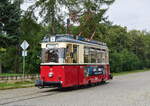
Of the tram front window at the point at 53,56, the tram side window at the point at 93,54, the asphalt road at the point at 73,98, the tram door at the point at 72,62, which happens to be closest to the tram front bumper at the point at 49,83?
the asphalt road at the point at 73,98

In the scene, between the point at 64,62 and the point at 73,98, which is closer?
the point at 73,98

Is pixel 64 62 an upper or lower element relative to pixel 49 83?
upper

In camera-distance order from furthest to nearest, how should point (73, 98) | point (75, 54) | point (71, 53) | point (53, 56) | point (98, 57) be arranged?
point (98, 57)
point (75, 54)
point (71, 53)
point (53, 56)
point (73, 98)

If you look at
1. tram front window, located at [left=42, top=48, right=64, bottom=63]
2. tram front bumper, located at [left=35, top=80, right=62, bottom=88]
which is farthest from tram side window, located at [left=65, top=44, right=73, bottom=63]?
tram front bumper, located at [left=35, top=80, right=62, bottom=88]

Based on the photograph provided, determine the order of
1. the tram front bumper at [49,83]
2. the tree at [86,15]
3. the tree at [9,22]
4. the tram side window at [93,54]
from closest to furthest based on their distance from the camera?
the tram front bumper at [49,83], the tram side window at [93,54], the tree at [86,15], the tree at [9,22]

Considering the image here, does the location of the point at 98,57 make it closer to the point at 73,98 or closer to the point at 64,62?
the point at 64,62

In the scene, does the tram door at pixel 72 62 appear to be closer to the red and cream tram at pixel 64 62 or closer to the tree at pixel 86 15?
the red and cream tram at pixel 64 62

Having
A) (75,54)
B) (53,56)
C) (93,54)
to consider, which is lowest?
(53,56)

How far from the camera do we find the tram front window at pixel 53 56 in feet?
56.8

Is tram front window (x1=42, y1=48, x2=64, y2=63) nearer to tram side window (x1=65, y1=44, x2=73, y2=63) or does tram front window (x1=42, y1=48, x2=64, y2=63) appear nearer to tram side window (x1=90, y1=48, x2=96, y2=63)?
tram side window (x1=65, y1=44, x2=73, y2=63)

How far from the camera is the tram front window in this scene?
1731cm

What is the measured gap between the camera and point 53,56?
17562mm

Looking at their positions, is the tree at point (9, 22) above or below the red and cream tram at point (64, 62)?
above

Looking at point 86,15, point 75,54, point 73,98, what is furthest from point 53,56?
point 86,15
